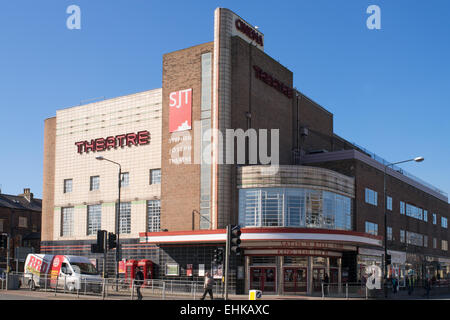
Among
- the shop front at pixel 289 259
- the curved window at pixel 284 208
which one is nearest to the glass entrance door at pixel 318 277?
the shop front at pixel 289 259

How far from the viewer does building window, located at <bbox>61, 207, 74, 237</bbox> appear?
55.7 m

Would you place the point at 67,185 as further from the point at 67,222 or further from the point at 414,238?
the point at 414,238

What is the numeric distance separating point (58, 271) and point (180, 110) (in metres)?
15.8

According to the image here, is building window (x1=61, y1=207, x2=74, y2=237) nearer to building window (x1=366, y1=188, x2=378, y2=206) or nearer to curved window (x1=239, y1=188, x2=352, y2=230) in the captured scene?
curved window (x1=239, y1=188, x2=352, y2=230)

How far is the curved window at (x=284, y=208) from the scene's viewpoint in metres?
42.7

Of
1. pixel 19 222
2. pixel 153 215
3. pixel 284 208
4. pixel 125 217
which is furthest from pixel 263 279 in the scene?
pixel 19 222

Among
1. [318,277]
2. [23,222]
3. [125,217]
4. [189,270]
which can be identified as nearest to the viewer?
[189,270]

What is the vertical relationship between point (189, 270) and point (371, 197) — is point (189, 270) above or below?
below

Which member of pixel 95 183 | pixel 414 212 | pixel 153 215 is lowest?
pixel 153 215

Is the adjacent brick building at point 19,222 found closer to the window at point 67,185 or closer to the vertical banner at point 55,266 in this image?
the window at point 67,185

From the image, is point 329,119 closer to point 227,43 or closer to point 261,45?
point 261,45

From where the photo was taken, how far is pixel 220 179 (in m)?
43.8
